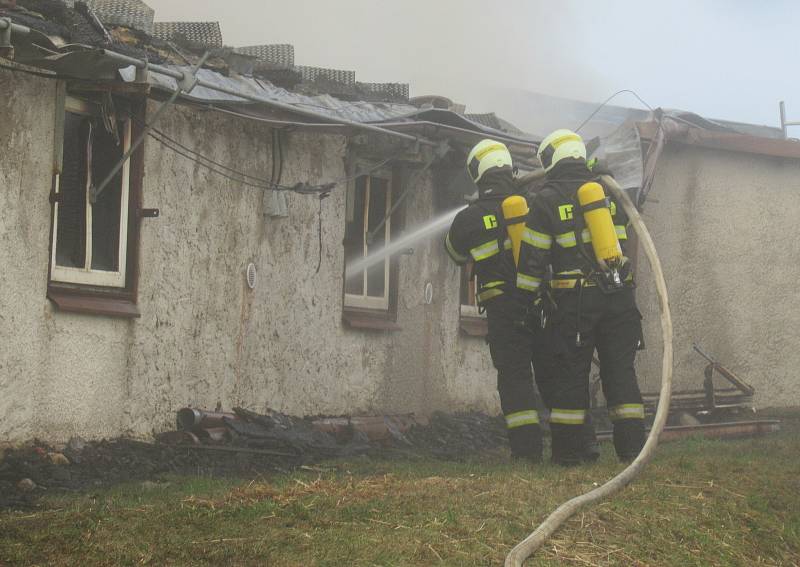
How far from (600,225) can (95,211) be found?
3631mm

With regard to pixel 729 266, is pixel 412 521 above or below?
below

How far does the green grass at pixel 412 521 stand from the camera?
5.25 meters

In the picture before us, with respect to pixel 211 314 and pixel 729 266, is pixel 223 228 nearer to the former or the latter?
pixel 211 314

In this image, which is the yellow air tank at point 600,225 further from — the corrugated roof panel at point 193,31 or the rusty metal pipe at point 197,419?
the corrugated roof panel at point 193,31

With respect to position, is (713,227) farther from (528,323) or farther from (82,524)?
(82,524)

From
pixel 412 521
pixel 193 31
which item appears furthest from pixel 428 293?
pixel 412 521

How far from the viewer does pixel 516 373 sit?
8.73m

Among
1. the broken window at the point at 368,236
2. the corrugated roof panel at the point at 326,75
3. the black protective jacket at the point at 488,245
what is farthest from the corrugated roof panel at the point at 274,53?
the black protective jacket at the point at 488,245

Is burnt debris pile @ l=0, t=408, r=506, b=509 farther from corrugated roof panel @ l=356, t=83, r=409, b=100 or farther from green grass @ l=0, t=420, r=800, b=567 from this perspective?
corrugated roof panel @ l=356, t=83, r=409, b=100

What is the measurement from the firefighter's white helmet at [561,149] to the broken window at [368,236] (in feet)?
10.1

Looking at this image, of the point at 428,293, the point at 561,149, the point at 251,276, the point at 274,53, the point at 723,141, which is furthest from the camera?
the point at 723,141

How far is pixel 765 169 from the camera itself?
15477mm

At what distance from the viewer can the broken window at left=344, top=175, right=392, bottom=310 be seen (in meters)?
11.8

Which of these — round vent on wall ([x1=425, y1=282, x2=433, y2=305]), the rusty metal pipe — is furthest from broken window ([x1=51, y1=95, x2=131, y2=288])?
round vent on wall ([x1=425, y1=282, x2=433, y2=305])
